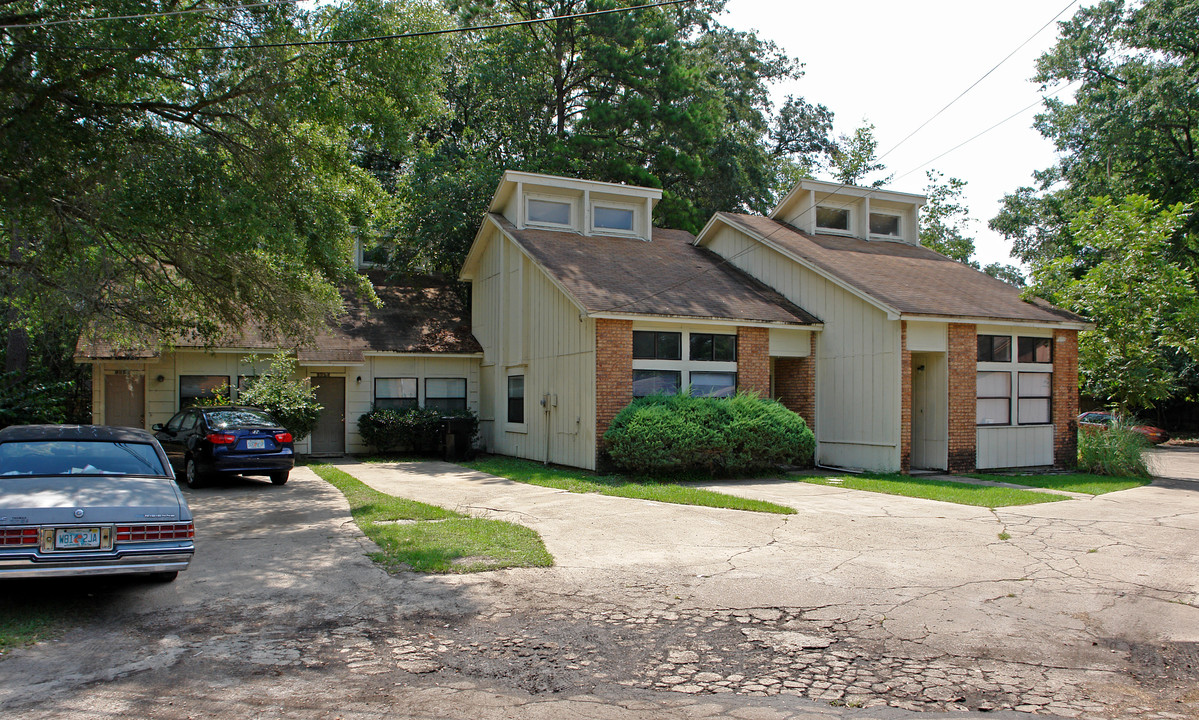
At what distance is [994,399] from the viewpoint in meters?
17.6

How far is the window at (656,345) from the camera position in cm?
1672

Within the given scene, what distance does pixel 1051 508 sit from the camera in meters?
12.3

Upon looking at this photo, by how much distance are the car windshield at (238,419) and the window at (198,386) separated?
5.08m

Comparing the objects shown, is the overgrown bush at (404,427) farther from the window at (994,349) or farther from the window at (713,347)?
the window at (994,349)

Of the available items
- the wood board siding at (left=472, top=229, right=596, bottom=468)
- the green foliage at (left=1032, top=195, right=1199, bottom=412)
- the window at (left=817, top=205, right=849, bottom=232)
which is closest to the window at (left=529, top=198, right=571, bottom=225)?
the wood board siding at (left=472, top=229, right=596, bottom=468)

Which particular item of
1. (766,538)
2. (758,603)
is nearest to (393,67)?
(766,538)

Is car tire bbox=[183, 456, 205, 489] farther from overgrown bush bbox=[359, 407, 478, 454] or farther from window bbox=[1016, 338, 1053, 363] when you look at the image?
window bbox=[1016, 338, 1053, 363]

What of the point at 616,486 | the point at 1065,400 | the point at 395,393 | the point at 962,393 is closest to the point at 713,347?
the point at 616,486

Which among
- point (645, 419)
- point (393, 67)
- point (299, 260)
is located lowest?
point (645, 419)

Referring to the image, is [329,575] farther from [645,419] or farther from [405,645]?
[645,419]

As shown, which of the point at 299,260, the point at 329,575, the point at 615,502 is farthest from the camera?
the point at 299,260

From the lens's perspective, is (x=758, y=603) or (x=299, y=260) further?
(x=299, y=260)

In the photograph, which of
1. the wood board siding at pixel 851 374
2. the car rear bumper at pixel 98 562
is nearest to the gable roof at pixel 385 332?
the wood board siding at pixel 851 374

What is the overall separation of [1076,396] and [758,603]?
49.7 ft
